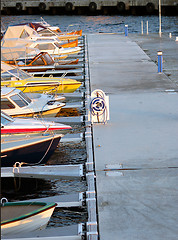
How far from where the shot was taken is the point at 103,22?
77.7 m

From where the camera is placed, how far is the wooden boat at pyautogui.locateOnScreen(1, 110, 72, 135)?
45.7 feet

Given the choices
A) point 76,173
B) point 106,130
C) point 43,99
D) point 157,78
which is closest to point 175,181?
point 76,173

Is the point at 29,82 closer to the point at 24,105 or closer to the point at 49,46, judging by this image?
the point at 24,105

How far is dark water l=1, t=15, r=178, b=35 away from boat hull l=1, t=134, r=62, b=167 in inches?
2129

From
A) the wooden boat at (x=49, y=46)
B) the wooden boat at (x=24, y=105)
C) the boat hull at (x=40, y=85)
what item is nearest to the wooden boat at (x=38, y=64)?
the wooden boat at (x=49, y=46)

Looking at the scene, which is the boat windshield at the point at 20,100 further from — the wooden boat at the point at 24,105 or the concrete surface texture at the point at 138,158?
the concrete surface texture at the point at 138,158

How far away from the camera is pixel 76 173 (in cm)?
1300

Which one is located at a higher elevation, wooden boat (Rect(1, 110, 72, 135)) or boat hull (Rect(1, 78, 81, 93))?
boat hull (Rect(1, 78, 81, 93))

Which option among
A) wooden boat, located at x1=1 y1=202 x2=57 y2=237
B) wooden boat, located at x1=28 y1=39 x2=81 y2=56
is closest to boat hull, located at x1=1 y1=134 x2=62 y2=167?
wooden boat, located at x1=1 y1=202 x2=57 y2=237

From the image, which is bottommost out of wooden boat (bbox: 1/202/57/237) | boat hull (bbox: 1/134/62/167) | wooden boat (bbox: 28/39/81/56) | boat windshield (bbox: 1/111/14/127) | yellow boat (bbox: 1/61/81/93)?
wooden boat (bbox: 1/202/57/237)

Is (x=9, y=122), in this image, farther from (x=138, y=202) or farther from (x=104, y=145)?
(x=138, y=202)

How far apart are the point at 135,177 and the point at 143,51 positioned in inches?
924

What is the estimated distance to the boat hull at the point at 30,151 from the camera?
13091mm

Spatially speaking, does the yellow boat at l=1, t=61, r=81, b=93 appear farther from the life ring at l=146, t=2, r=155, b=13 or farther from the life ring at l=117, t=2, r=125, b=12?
the life ring at l=117, t=2, r=125, b=12
